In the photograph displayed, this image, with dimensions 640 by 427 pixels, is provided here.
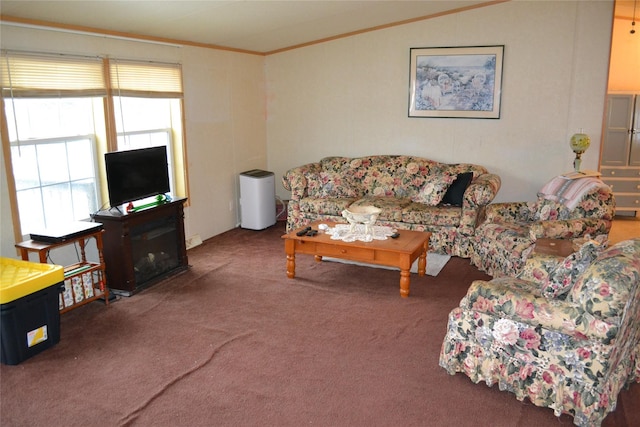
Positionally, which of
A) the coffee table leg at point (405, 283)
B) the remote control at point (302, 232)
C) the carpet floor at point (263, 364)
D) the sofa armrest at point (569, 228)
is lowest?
the carpet floor at point (263, 364)

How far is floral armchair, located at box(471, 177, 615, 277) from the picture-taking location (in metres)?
4.30

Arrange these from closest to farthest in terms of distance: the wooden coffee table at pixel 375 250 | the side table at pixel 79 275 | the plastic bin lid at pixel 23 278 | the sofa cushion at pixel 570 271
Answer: the sofa cushion at pixel 570 271, the plastic bin lid at pixel 23 278, the side table at pixel 79 275, the wooden coffee table at pixel 375 250

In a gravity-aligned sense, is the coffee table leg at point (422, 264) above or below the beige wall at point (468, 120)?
below

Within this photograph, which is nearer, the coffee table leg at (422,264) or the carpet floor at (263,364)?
the carpet floor at (263,364)

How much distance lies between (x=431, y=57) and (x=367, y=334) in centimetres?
374

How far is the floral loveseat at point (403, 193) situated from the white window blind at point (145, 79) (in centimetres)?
169

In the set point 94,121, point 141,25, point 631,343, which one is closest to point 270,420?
point 631,343

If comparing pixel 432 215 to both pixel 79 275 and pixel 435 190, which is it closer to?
pixel 435 190

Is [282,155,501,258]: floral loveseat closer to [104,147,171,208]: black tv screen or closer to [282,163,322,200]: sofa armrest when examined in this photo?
[282,163,322,200]: sofa armrest

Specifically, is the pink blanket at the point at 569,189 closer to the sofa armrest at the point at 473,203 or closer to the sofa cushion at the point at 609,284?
the sofa armrest at the point at 473,203

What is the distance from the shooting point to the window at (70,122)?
151 inches

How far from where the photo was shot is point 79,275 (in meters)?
3.92

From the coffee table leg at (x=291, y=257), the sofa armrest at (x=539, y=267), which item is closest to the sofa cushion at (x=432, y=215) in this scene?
the coffee table leg at (x=291, y=257)

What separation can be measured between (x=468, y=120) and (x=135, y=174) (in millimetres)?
3758
